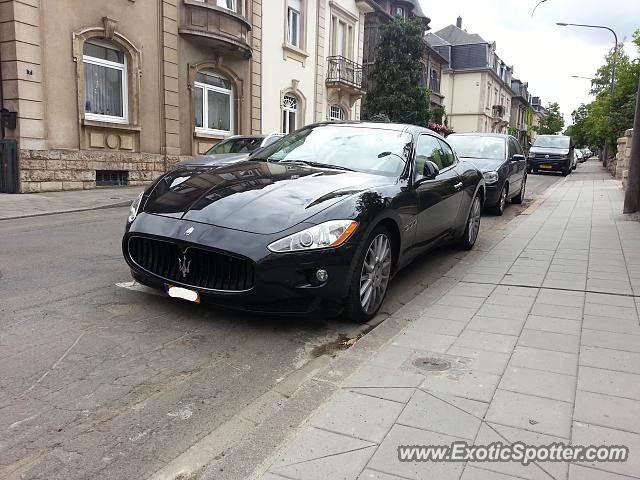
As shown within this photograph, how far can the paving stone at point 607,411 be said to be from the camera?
2586 millimetres

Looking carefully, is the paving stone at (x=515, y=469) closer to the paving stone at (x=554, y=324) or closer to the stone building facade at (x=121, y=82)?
the paving stone at (x=554, y=324)

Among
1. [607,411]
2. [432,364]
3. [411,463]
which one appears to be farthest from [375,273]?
[411,463]

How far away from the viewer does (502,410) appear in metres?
2.71

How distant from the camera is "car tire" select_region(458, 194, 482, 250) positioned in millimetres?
6984

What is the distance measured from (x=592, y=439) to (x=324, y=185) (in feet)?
8.23

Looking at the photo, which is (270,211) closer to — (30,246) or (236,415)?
(236,415)

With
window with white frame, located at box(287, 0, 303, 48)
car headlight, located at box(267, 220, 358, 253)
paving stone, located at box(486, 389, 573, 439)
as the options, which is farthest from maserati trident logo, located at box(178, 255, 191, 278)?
window with white frame, located at box(287, 0, 303, 48)

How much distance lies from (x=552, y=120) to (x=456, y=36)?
90.0 ft

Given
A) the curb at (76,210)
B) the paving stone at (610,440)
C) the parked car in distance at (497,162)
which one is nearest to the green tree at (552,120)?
the parked car in distance at (497,162)

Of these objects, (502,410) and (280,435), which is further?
(502,410)

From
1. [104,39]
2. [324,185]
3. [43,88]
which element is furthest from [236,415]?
[104,39]

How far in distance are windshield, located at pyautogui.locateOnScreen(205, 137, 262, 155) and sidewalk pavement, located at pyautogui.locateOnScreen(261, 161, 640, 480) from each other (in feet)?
24.7

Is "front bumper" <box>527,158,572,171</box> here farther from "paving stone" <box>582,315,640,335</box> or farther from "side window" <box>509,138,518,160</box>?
"paving stone" <box>582,315,640,335</box>

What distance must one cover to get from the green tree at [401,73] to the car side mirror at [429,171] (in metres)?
23.3
